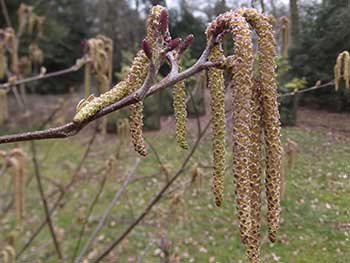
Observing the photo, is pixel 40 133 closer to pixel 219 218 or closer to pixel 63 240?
pixel 219 218

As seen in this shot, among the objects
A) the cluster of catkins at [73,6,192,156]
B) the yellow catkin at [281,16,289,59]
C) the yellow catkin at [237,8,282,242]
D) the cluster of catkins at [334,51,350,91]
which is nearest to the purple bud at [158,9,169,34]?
the cluster of catkins at [73,6,192,156]

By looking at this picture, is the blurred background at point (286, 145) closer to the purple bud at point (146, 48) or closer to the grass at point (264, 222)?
the grass at point (264, 222)

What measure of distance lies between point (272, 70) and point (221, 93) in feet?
0.24

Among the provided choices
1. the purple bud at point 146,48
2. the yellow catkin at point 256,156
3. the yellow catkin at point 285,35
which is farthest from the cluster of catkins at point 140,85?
the yellow catkin at point 285,35

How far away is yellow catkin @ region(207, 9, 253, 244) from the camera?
0.54m

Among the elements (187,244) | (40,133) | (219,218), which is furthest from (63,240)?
(40,133)

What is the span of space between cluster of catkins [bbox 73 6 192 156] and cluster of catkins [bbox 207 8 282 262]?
7 cm

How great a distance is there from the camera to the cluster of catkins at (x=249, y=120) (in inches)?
21.4

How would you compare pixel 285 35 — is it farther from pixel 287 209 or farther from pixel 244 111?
pixel 244 111

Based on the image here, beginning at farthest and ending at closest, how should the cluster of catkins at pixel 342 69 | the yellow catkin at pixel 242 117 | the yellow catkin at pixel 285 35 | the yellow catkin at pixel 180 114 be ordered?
the yellow catkin at pixel 285 35 → the cluster of catkins at pixel 342 69 → the yellow catkin at pixel 180 114 → the yellow catkin at pixel 242 117

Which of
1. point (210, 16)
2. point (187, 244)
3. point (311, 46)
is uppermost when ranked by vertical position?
point (210, 16)

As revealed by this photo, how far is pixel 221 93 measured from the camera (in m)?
0.63

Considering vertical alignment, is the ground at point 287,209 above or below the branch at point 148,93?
below

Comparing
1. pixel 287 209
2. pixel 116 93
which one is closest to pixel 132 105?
pixel 116 93
